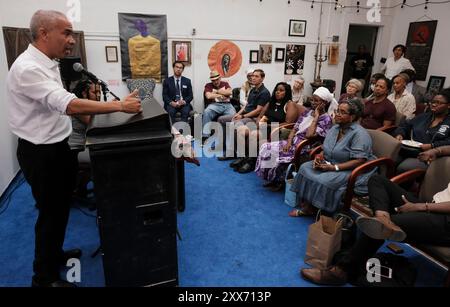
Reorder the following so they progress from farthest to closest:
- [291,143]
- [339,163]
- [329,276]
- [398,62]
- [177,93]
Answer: [398,62] → [177,93] → [291,143] → [339,163] → [329,276]

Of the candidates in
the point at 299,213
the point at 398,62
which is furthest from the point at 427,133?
the point at 398,62

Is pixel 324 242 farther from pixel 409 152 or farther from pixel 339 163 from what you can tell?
pixel 409 152

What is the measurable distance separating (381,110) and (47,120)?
3446 millimetres

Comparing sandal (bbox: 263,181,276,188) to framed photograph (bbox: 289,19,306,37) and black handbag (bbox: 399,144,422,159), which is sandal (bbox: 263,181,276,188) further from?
framed photograph (bbox: 289,19,306,37)

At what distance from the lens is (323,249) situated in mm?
2193

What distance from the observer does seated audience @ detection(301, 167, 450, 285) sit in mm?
1892

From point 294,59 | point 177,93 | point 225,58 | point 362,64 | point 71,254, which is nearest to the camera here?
point 71,254

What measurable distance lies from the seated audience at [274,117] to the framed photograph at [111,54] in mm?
2618

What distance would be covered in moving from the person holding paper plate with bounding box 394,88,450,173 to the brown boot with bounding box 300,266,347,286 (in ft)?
4.89

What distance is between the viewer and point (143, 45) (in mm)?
5301

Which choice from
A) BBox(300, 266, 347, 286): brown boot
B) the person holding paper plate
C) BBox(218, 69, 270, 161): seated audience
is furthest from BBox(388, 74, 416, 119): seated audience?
BBox(300, 266, 347, 286): brown boot
